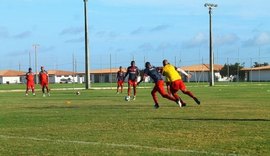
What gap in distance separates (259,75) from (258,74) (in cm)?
109

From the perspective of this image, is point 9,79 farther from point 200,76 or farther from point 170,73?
point 170,73

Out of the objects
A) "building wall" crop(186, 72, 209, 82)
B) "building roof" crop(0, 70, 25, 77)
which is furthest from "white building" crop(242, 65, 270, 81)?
"building roof" crop(0, 70, 25, 77)

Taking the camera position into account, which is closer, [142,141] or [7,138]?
[142,141]

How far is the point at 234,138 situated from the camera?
36.6 feet

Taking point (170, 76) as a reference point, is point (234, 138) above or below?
below

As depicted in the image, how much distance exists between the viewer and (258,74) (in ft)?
389

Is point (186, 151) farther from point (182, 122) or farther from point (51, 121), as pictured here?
point (51, 121)

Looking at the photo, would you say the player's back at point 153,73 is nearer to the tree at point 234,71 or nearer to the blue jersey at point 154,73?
the blue jersey at point 154,73

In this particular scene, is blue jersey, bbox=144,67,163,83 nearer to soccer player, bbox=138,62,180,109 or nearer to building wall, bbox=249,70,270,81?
soccer player, bbox=138,62,180,109

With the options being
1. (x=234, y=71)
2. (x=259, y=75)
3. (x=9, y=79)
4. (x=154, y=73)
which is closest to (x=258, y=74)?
(x=259, y=75)

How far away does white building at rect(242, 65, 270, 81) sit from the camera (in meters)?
→ 116

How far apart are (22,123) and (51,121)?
0.88m

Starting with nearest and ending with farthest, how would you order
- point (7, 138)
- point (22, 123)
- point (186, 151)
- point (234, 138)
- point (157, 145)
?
point (186, 151) < point (157, 145) < point (234, 138) < point (7, 138) < point (22, 123)

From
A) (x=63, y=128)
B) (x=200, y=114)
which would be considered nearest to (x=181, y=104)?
(x=200, y=114)
